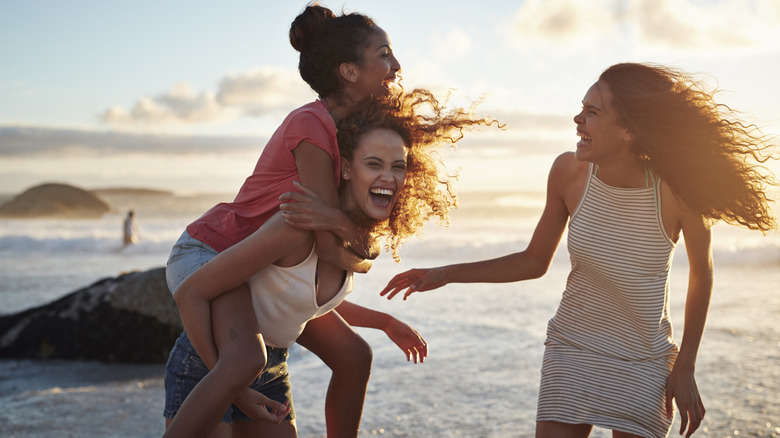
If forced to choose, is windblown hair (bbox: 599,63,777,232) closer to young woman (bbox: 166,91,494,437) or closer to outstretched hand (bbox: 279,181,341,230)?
young woman (bbox: 166,91,494,437)

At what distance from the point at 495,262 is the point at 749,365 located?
4179mm

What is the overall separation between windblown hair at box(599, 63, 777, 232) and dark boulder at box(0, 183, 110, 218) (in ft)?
165

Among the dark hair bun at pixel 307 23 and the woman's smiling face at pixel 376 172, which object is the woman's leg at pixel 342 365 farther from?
the dark hair bun at pixel 307 23

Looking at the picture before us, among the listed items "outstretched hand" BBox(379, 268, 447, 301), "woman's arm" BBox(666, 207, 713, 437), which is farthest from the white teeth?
"woman's arm" BBox(666, 207, 713, 437)

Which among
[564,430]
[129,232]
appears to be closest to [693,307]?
[564,430]

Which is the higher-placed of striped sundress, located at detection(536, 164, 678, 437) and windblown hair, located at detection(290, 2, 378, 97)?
windblown hair, located at detection(290, 2, 378, 97)

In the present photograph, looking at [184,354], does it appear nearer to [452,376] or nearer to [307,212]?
[307,212]

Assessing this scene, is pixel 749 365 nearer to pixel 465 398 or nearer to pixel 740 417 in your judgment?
pixel 740 417

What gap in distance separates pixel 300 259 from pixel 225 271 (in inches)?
12.8

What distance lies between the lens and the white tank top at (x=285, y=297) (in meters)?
3.02

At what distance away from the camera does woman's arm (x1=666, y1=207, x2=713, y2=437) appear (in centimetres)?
311

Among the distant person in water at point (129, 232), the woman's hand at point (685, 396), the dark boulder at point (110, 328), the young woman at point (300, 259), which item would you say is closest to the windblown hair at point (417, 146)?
the young woman at point (300, 259)

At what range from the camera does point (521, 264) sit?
12.0ft

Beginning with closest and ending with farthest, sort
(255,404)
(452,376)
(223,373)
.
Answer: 1. (223,373)
2. (255,404)
3. (452,376)
